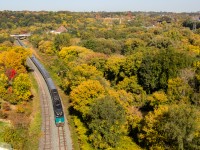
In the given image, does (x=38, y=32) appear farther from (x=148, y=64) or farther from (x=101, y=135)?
(x=101, y=135)

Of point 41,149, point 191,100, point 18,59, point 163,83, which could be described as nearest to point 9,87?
point 18,59

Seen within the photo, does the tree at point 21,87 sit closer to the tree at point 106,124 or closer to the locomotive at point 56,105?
the locomotive at point 56,105

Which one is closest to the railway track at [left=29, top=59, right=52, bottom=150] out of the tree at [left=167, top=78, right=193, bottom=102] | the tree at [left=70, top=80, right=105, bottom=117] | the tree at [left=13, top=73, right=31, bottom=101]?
the tree at [left=13, top=73, right=31, bottom=101]

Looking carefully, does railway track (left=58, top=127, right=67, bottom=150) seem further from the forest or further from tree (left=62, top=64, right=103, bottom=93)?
tree (left=62, top=64, right=103, bottom=93)

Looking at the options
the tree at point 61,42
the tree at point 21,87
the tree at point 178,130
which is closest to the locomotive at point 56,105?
the tree at point 21,87

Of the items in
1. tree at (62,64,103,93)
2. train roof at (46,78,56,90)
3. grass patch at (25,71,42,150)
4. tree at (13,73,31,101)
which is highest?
tree at (62,64,103,93)

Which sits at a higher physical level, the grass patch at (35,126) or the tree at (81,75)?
the tree at (81,75)

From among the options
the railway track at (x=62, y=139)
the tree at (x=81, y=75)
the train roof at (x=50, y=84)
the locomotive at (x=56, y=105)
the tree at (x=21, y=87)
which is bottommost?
the railway track at (x=62, y=139)

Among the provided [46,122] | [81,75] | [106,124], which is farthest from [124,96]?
[46,122]
